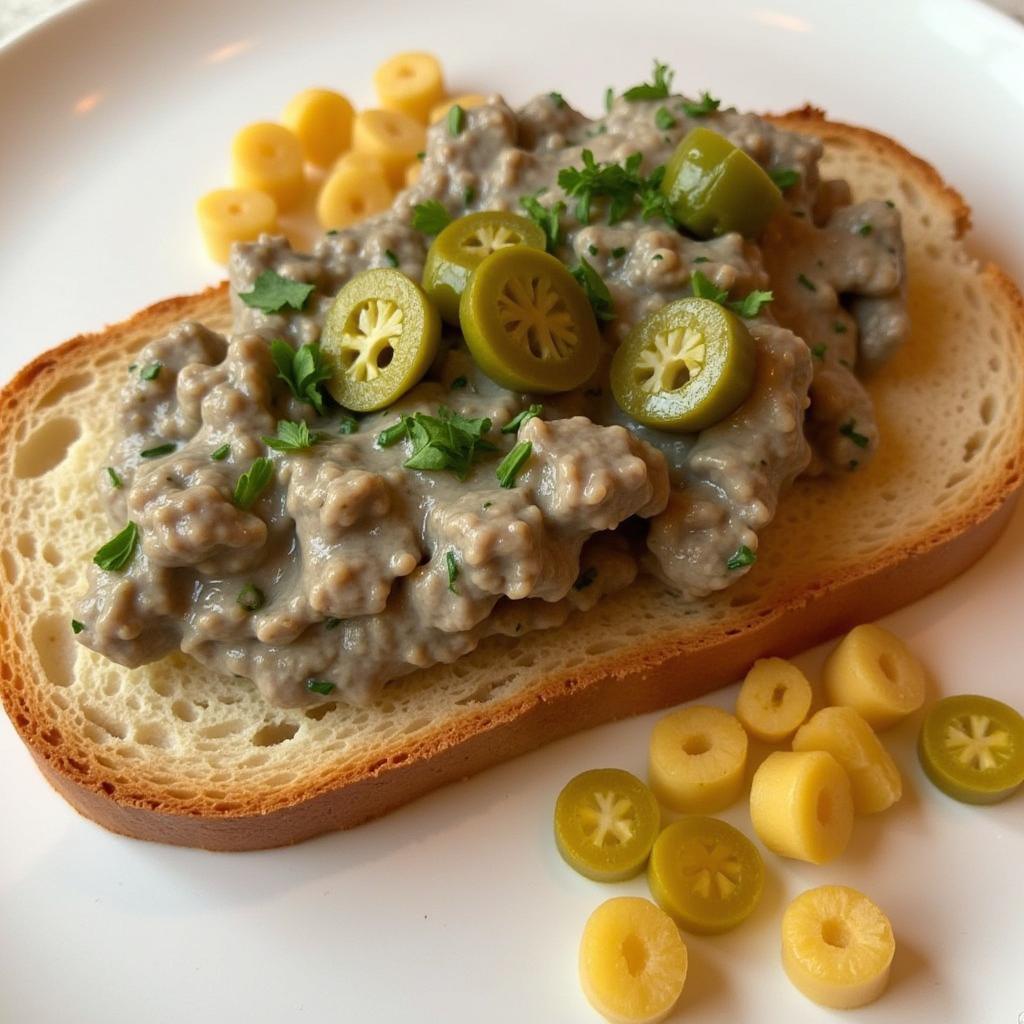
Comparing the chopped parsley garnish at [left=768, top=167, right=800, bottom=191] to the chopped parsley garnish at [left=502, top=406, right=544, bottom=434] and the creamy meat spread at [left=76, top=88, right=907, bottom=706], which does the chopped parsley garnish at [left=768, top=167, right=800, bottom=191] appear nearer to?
the creamy meat spread at [left=76, top=88, right=907, bottom=706]

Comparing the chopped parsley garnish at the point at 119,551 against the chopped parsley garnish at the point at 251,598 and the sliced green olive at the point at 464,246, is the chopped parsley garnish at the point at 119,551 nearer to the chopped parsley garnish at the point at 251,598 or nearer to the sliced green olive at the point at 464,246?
the chopped parsley garnish at the point at 251,598

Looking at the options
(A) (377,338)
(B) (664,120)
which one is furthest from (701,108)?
(A) (377,338)

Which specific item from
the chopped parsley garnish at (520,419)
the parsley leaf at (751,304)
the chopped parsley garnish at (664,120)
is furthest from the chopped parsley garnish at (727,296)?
the chopped parsley garnish at (664,120)

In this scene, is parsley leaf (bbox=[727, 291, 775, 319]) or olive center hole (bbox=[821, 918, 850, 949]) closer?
olive center hole (bbox=[821, 918, 850, 949])

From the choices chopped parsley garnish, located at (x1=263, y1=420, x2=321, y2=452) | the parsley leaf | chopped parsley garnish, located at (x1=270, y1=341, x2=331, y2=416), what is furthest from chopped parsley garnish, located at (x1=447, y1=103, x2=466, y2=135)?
chopped parsley garnish, located at (x1=263, y1=420, x2=321, y2=452)

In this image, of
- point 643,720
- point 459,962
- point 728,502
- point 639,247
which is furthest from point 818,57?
point 459,962

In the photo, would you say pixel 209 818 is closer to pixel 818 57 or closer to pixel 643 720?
pixel 643 720
